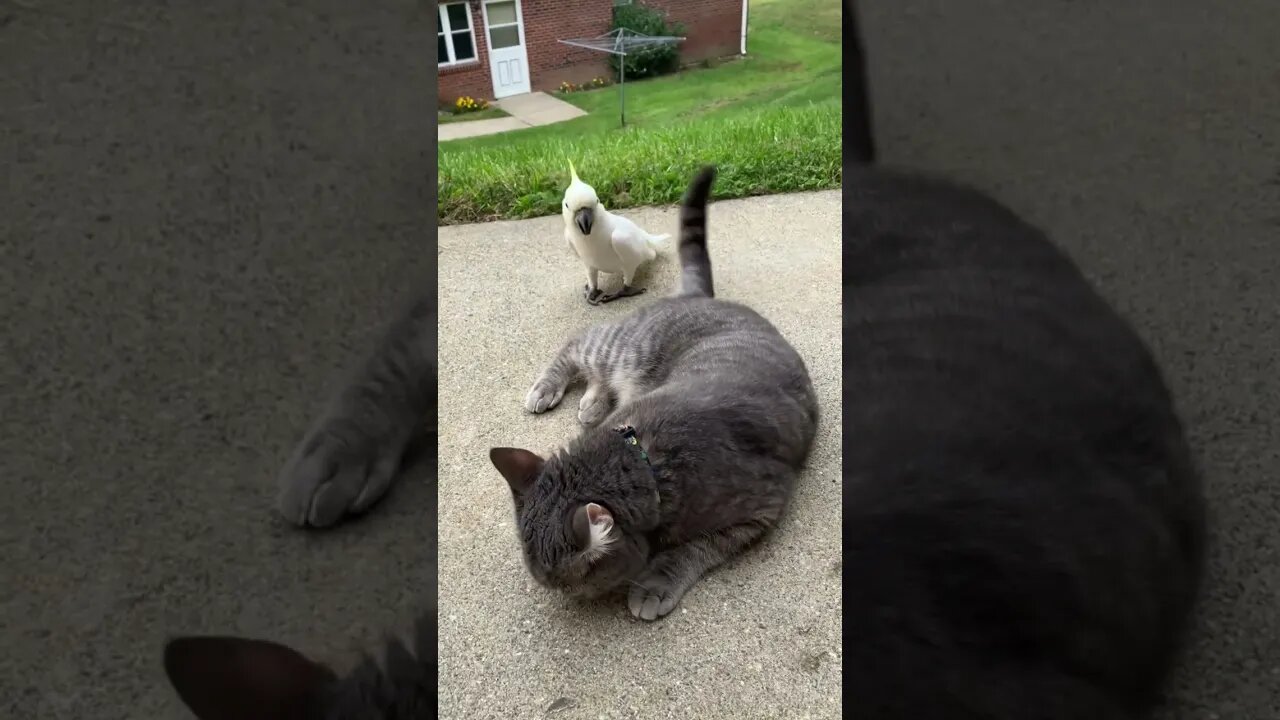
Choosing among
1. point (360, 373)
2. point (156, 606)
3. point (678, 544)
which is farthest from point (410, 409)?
point (678, 544)

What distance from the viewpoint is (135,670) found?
44 centimetres

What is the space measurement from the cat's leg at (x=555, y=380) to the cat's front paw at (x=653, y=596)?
0.49m

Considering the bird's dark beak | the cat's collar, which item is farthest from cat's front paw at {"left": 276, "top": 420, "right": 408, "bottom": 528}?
the bird's dark beak

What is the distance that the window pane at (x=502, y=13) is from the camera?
94 cm

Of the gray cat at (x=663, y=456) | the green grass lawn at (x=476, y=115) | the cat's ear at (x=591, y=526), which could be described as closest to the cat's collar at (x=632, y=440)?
the gray cat at (x=663, y=456)

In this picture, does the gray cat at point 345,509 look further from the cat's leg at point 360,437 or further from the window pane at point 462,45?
the window pane at point 462,45

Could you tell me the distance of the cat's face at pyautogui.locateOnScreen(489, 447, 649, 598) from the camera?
0.86 m

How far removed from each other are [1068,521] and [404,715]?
460 mm

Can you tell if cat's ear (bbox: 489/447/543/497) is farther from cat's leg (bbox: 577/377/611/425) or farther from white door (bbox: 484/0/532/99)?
white door (bbox: 484/0/532/99)

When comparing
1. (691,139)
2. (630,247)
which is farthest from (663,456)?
(691,139)

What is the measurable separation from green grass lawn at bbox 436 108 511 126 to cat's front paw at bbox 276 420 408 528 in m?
0.59

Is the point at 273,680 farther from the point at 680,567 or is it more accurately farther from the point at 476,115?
the point at 476,115

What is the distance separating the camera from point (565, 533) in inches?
33.6

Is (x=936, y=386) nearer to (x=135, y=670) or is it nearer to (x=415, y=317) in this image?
(x=415, y=317)
